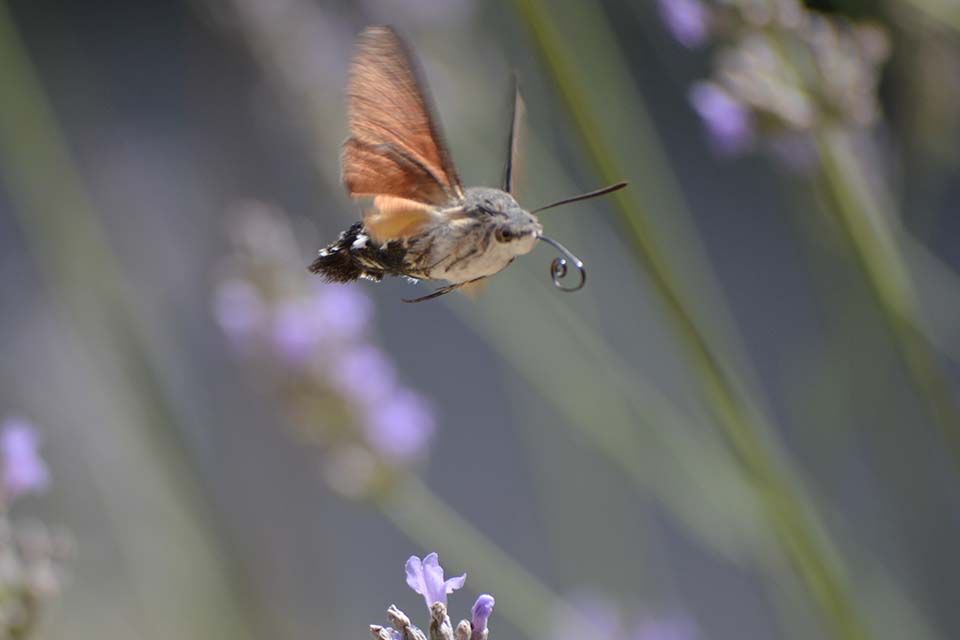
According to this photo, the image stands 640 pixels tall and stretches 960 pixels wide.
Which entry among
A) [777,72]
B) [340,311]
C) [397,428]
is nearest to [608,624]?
[397,428]

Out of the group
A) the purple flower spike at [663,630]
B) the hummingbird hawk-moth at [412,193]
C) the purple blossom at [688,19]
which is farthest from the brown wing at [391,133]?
the purple flower spike at [663,630]

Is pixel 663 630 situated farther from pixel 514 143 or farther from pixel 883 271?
pixel 514 143

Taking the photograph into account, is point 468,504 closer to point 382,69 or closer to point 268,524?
point 268,524

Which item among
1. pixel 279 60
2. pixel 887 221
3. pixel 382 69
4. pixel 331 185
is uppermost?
pixel 279 60

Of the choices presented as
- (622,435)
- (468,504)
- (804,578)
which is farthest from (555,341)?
(468,504)

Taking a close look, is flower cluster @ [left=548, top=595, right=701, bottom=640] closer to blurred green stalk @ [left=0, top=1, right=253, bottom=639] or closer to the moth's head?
blurred green stalk @ [left=0, top=1, right=253, bottom=639]
